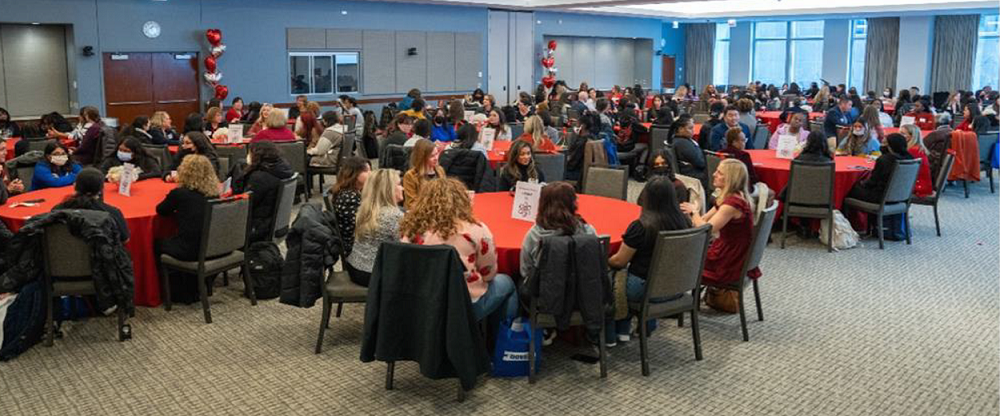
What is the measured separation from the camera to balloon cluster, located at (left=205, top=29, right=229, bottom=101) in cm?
1563

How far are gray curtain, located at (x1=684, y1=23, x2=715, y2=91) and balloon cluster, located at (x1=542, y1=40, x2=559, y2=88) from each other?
6943 mm

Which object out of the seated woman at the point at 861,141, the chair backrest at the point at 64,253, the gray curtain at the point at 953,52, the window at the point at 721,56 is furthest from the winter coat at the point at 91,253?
the window at the point at 721,56

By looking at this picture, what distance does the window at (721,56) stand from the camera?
1107 inches

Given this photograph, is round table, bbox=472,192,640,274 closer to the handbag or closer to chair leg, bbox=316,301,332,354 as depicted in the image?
the handbag

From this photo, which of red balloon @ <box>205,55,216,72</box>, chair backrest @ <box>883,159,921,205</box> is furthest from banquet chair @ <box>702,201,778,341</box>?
red balloon @ <box>205,55,216,72</box>

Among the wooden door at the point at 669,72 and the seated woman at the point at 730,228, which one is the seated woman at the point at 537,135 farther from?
the wooden door at the point at 669,72

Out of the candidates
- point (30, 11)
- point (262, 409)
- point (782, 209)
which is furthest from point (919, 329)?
point (30, 11)

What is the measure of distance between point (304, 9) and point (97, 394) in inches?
531

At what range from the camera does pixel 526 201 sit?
546cm

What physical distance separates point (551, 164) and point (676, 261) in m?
3.93

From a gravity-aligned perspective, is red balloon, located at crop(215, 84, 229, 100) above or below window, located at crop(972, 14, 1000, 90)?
below

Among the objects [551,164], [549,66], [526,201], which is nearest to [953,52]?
[549,66]

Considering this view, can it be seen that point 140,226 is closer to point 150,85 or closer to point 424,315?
point 424,315

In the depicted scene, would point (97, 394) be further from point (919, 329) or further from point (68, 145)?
point (68, 145)
